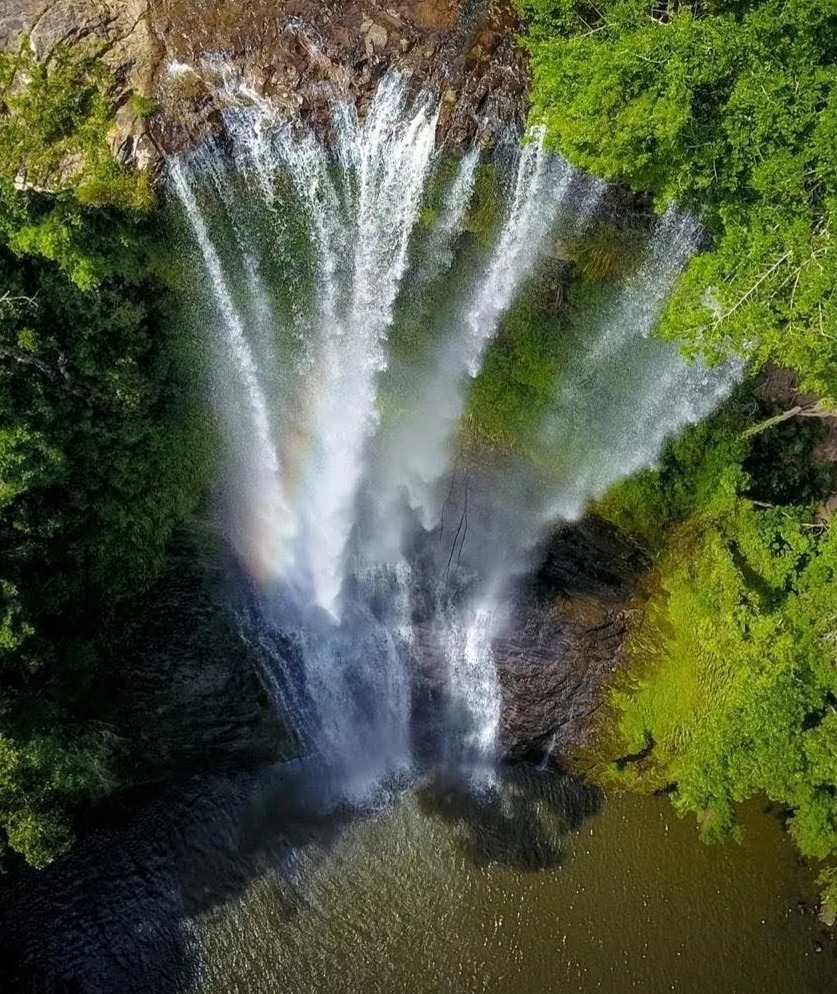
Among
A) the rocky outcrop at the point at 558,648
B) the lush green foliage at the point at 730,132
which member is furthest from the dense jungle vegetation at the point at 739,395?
the rocky outcrop at the point at 558,648

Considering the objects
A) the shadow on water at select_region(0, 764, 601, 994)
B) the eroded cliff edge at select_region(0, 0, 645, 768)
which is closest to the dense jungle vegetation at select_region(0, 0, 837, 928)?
the eroded cliff edge at select_region(0, 0, 645, 768)

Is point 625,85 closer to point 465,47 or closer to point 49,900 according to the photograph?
point 465,47

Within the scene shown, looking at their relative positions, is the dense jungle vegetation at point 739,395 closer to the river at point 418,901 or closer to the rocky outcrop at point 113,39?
the river at point 418,901

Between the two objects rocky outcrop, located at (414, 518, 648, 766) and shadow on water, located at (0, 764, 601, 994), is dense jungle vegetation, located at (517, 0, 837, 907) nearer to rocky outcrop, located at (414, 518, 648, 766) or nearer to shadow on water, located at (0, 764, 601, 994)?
rocky outcrop, located at (414, 518, 648, 766)

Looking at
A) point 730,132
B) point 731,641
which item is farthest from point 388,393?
point 731,641

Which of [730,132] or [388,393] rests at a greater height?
[388,393]

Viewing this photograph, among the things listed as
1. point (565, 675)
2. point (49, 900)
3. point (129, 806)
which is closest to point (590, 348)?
point (565, 675)

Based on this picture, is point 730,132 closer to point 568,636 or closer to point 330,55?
point 330,55
